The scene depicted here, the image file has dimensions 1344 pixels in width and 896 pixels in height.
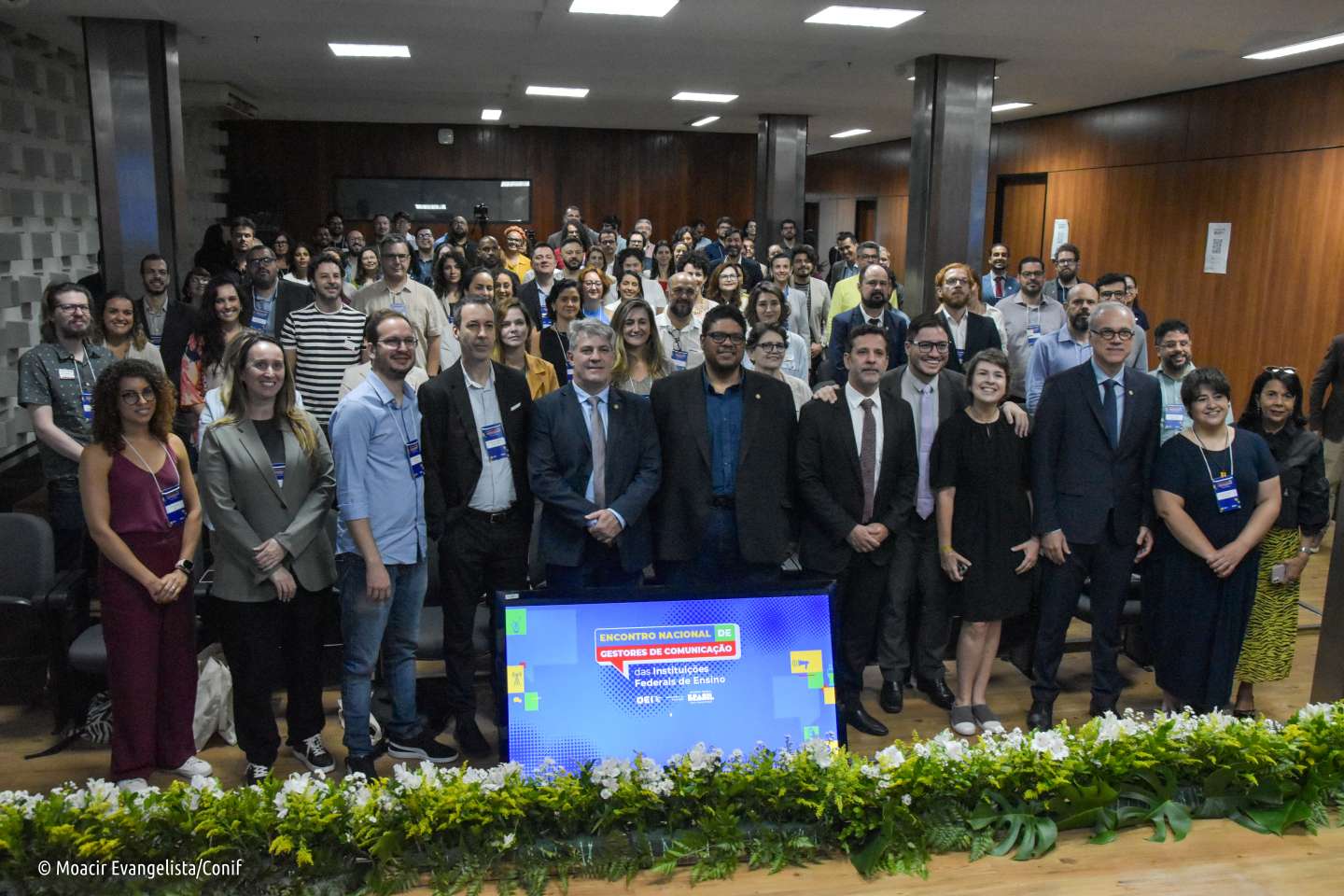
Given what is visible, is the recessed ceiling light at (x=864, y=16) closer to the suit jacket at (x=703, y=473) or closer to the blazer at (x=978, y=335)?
the blazer at (x=978, y=335)

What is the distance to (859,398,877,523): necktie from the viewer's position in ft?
13.1

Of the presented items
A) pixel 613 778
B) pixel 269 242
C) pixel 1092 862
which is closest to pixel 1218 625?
pixel 1092 862

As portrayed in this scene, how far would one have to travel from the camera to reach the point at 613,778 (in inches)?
85.0

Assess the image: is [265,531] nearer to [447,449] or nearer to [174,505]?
[174,505]

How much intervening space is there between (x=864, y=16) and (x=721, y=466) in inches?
173

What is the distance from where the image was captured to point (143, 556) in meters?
3.38

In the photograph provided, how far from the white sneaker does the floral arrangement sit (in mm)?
1513

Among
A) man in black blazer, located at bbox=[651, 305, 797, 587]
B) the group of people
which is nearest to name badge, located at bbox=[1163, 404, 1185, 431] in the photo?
the group of people

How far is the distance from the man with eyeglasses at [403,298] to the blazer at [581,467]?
238 centimetres

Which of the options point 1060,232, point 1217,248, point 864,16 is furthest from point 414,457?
point 1060,232

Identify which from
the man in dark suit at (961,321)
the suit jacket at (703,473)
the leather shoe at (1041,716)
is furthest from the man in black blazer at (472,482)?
the man in dark suit at (961,321)

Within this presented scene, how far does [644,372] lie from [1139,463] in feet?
6.66

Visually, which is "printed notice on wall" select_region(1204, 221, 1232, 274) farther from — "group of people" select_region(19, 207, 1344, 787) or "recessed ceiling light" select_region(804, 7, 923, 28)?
"group of people" select_region(19, 207, 1344, 787)


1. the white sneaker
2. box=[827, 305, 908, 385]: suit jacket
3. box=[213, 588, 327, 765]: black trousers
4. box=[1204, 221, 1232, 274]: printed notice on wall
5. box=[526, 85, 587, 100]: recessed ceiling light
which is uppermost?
box=[526, 85, 587, 100]: recessed ceiling light
